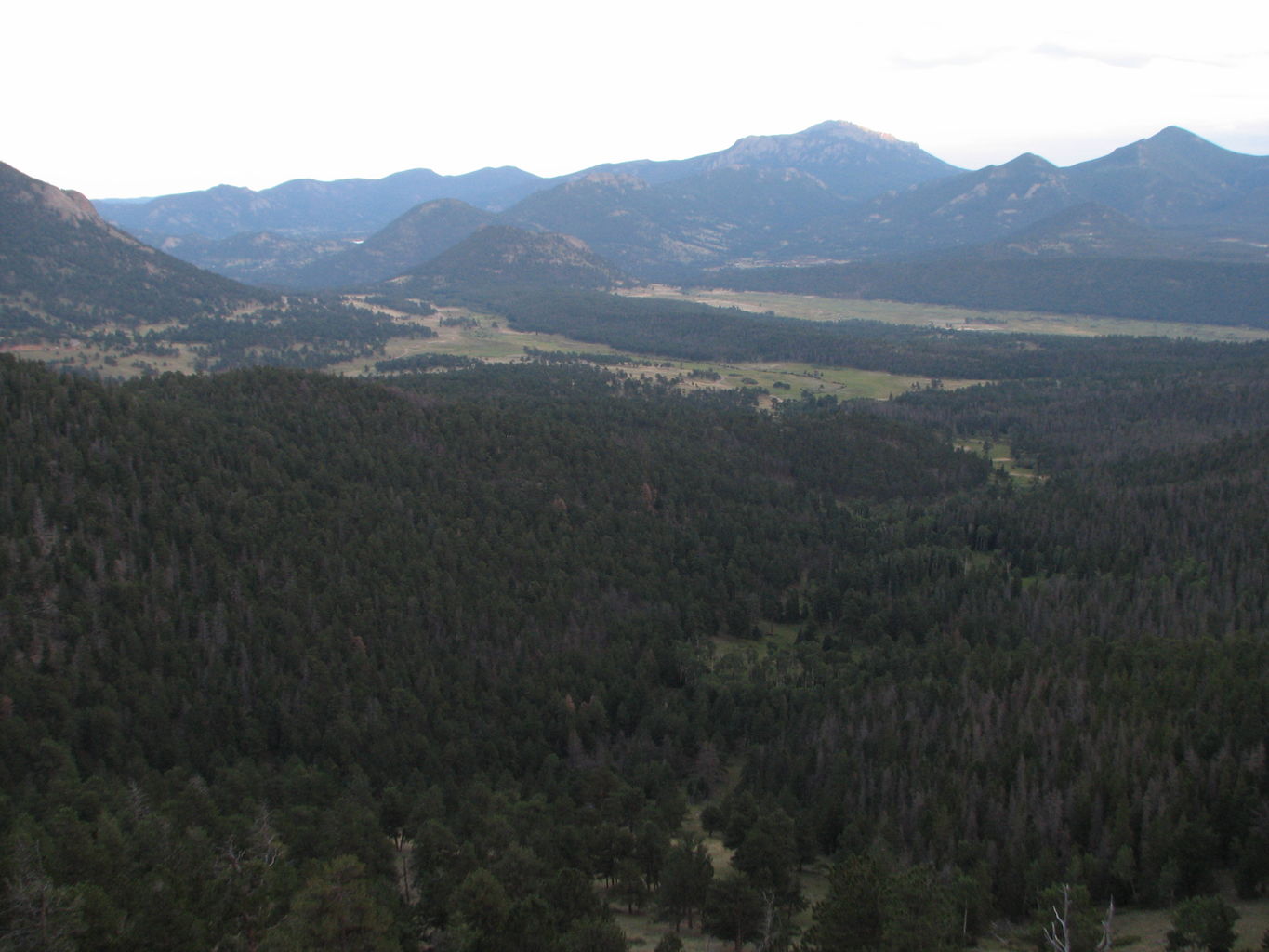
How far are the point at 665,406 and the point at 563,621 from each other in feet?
322

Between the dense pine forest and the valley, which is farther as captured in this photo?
the dense pine forest

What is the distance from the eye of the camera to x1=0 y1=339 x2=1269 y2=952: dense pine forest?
157 ft

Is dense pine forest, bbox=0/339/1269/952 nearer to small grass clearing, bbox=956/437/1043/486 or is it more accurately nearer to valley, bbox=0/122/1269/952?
valley, bbox=0/122/1269/952

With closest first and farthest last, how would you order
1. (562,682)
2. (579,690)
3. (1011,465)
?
(579,690)
(562,682)
(1011,465)

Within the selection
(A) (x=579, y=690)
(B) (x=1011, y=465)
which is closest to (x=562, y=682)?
(A) (x=579, y=690)

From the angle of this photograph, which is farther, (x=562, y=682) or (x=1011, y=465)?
(x=1011, y=465)

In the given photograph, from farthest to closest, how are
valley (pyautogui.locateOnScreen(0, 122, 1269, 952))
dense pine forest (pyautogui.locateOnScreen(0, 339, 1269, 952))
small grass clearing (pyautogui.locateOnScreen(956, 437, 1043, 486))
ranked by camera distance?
small grass clearing (pyautogui.locateOnScreen(956, 437, 1043, 486)) < dense pine forest (pyautogui.locateOnScreen(0, 339, 1269, 952)) < valley (pyautogui.locateOnScreen(0, 122, 1269, 952))

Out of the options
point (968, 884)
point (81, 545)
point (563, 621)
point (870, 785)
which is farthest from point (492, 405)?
point (968, 884)

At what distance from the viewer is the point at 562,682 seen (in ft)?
307

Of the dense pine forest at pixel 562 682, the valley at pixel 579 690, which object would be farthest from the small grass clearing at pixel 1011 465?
the dense pine forest at pixel 562 682

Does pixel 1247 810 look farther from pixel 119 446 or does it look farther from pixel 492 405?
pixel 492 405

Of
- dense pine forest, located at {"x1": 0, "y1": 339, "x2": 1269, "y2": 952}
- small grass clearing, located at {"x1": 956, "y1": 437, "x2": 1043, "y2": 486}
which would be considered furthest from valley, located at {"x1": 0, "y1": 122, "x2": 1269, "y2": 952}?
small grass clearing, located at {"x1": 956, "y1": 437, "x2": 1043, "y2": 486}

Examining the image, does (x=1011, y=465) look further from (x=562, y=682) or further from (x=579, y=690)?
(x=562, y=682)

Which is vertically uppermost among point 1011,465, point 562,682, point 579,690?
point 1011,465
